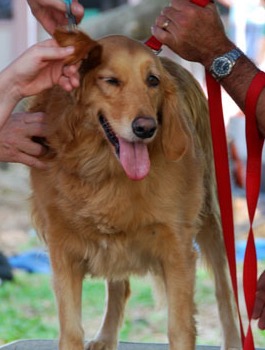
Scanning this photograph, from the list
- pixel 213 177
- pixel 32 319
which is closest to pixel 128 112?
pixel 213 177

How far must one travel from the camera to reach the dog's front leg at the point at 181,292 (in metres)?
3.75

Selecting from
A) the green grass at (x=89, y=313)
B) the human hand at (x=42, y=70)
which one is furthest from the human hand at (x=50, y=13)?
the green grass at (x=89, y=313)

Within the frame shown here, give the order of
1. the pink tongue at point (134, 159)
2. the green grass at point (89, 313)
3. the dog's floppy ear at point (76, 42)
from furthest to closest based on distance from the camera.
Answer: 1. the green grass at point (89, 313)
2. the pink tongue at point (134, 159)
3. the dog's floppy ear at point (76, 42)

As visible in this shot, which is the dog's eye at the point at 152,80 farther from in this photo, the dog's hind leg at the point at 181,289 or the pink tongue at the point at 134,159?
the dog's hind leg at the point at 181,289

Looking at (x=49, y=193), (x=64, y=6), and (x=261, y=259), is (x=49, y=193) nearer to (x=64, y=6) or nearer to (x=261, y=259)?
(x=64, y=6)

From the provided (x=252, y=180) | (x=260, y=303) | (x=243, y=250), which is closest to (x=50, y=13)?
(x=252, y=180)

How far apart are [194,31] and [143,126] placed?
40 centimetres

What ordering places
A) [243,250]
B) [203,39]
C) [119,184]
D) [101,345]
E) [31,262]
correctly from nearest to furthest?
[203,39]
[119,184]
[101,345]
[31,262]
[243,250]

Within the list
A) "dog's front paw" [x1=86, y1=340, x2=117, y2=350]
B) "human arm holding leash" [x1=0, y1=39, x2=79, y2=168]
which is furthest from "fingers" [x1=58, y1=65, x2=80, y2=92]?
"dog's front paw" [x1=86, y1=340, x2=117, y2=350]

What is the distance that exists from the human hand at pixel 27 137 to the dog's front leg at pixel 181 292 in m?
0.60

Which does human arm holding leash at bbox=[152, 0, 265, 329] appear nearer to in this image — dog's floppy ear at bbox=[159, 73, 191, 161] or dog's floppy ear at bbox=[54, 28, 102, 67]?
dog's floppy ear at bbox=[159, 73, 191, 161]

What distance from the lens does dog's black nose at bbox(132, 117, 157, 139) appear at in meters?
3.29

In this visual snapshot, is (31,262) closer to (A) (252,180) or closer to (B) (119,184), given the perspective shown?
(B) (119,184)

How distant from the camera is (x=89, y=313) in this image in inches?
281
